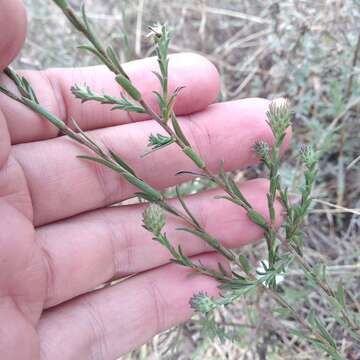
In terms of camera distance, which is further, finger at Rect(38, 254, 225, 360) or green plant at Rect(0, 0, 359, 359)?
finger at Rect(38, 254, 225, 360)

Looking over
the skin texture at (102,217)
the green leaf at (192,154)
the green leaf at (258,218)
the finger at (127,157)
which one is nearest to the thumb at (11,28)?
the skin texture at (102,217)

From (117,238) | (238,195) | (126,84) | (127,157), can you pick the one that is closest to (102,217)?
(117,238)

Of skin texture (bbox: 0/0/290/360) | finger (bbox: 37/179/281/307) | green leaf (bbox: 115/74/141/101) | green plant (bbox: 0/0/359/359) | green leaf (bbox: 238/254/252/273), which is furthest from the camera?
finger (bbox: 37/179/281/307)

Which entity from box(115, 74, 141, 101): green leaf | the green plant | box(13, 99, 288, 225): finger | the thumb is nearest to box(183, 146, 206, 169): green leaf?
the green plant

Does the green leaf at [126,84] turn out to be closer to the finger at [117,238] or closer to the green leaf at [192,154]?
the green leaf at [192,154]

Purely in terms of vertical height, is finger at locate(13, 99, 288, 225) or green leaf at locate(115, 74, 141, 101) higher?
green leaf at locate(115, 74, 141, 101)

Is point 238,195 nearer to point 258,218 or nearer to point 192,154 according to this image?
point 258,218

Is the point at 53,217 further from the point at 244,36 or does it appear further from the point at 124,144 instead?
the point at 244,36

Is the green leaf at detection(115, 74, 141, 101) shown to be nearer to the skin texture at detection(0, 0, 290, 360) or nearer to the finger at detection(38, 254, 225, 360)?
the skin texture at detection(0, 0, 290, 360)
